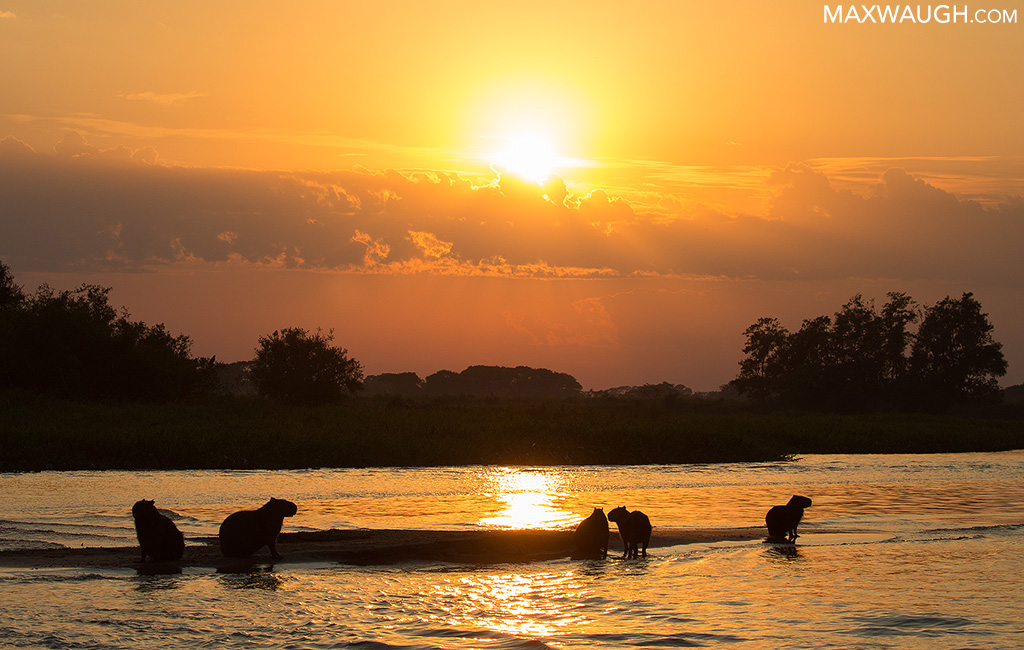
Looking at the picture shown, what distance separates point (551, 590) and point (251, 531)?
5.15m

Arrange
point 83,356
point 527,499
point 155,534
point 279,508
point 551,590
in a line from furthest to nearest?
point 83,356, point 527,499, point 279,508, point 155,534, point 551,590

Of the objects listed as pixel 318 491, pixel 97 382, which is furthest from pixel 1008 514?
pixel 97 382

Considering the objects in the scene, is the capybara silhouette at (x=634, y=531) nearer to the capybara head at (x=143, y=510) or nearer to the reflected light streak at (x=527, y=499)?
the reflected light streak at (x=527, y=499)

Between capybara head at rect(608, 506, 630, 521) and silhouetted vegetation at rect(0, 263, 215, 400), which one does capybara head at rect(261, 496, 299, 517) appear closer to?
capybara head at rect(608, 506, 630, 521)

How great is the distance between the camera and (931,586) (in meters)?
15.1

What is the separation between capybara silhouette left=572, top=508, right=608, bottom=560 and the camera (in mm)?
17500

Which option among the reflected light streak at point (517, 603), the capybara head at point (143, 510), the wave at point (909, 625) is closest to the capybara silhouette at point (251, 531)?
the capybara head at point (143, 510)

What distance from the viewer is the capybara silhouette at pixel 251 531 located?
1642cm

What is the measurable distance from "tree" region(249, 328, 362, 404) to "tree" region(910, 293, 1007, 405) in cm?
5912

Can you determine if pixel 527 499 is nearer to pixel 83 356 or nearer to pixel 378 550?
pixel 378 550

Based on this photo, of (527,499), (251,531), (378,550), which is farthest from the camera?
(527,499)

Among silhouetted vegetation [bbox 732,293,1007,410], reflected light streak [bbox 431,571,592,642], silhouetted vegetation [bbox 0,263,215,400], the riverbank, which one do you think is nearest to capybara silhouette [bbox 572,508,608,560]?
the riverbank

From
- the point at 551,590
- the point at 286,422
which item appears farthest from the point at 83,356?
the point at 551,590

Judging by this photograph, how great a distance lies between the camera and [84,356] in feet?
190
